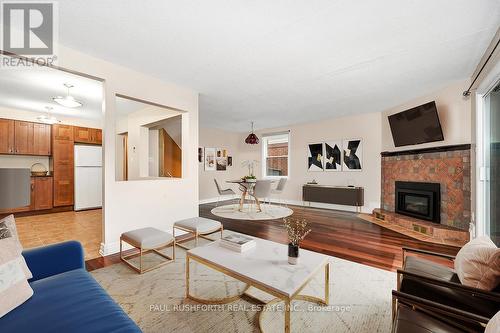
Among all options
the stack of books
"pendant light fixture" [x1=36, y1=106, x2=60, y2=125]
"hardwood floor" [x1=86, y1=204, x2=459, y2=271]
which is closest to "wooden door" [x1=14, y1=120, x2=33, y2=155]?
"pendant light fixture" [x1=36, y1=106, x2=60, y2=125]

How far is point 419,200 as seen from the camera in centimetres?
425

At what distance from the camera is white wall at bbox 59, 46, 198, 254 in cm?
284

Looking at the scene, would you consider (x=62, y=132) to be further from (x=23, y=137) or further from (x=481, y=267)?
(x=481, y=267)

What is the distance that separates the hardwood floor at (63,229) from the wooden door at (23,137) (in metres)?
1.67

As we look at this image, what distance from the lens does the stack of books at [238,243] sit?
192 cm

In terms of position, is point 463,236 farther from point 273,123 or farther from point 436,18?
point 273,123

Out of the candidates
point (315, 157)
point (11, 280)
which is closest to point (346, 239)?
point (315, 157)

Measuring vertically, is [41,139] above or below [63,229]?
above

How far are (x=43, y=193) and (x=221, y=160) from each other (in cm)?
504

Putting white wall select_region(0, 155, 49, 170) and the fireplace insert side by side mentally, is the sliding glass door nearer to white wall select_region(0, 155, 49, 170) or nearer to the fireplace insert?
the fireplace insert

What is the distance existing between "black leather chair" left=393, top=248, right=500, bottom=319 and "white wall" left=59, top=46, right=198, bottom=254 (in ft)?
10.6

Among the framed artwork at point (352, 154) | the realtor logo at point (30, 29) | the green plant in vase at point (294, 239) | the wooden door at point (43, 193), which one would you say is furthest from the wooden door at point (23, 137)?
the framed artwork at point (352, 154)

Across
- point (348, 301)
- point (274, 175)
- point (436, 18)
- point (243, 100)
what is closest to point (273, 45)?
point (436, 18)

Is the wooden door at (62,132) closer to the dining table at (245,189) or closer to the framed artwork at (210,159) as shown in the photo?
the framed artwork at (210,159)
